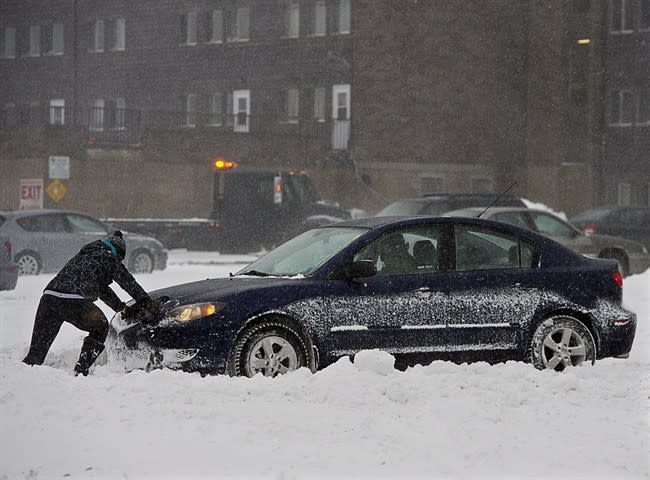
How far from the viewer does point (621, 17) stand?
4928 cm

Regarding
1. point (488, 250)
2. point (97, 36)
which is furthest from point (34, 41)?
point (488, 250)

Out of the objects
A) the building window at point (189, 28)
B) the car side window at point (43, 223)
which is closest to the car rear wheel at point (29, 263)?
the car side window at point (43, 223)

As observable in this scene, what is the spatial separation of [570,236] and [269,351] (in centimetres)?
1295

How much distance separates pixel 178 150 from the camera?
4697 centimetres

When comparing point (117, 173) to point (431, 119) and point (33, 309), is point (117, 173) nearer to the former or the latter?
point (431, 119)

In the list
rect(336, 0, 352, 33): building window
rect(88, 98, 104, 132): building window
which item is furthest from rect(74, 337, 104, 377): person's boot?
rect(336, 0, 352, 33): building window

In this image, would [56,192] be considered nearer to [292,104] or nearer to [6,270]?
[292,104]

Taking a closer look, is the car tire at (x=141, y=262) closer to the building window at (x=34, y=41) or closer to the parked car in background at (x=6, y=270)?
the parked car in background at (x=6, y=270)

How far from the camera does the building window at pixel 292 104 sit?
52062 millimetres

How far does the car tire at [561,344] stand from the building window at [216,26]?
44813 millimetres

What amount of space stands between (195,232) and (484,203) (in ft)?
28.0

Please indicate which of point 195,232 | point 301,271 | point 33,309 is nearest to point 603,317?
point 301,271

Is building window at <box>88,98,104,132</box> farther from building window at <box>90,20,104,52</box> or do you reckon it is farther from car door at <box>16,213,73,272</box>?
car door at <box>16,213,73,272</box>

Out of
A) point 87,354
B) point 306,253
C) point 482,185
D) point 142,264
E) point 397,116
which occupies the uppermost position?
point 397,116
